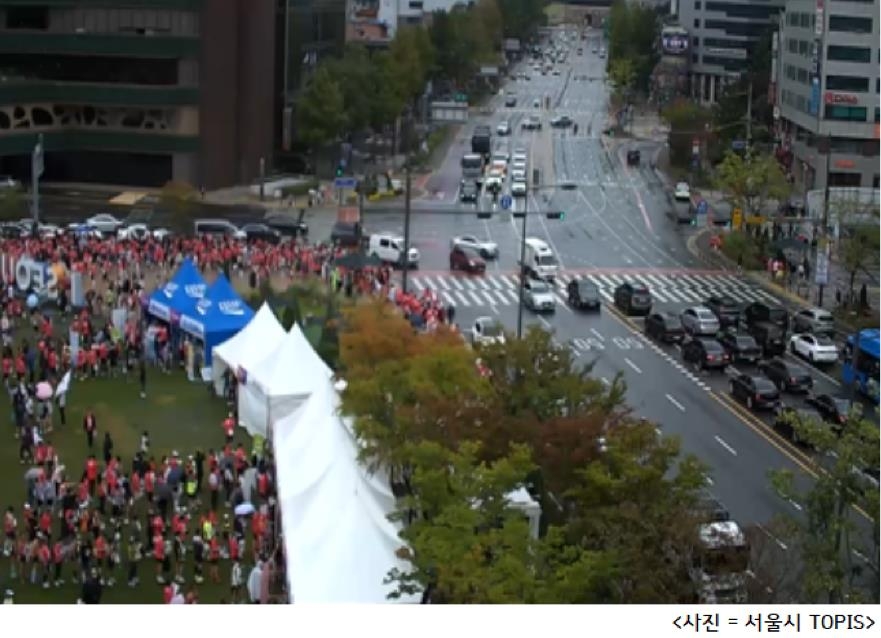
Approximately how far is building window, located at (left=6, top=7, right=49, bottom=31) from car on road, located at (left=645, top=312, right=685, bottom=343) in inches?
1227

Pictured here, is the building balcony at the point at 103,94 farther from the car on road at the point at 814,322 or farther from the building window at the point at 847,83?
the car on road at the point at 814,322

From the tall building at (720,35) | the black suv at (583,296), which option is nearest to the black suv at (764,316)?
the black suv at (583,296)

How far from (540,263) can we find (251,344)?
1787 centimetres

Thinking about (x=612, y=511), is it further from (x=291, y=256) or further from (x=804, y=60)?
(x=804, y=60)

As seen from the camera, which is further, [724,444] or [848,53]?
[848,53]

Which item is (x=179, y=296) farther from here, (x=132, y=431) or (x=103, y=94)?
(x=103, y=94)

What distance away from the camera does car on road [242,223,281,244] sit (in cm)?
4506

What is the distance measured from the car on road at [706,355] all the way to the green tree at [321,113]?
31.7 metres

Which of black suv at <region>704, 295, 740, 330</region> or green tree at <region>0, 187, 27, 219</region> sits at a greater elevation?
green tree at <region>0, 187, 27, 219</region>

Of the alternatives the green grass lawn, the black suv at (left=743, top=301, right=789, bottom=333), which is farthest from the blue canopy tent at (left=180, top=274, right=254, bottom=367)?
the black suv at (left=743, top=301, right=789, bottom=333)

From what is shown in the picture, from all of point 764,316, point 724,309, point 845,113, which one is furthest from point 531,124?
point 764,316

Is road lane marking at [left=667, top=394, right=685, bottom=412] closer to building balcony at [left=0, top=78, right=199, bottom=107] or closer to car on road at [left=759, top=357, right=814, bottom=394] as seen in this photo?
car on road at [left=759, top=357, right=814, bottom=394]

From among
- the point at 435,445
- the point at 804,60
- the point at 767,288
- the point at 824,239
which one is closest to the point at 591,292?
the point at 767,288

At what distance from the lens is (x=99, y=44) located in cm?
5653
